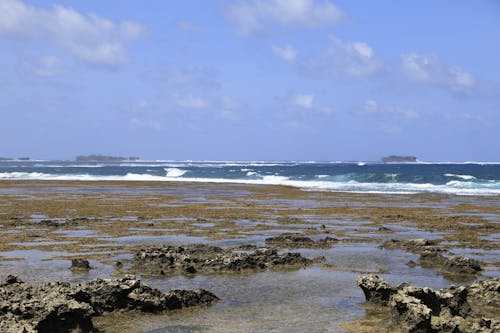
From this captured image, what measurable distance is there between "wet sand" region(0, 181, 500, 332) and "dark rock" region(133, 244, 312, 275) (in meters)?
0.52

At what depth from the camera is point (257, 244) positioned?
20469 millimetres

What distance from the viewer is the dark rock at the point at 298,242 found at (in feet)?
65.8

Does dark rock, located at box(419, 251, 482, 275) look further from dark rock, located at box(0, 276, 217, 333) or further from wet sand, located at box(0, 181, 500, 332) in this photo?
dark rock, located at box(0, 276, 217, 333)

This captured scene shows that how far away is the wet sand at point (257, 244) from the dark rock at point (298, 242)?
548mm

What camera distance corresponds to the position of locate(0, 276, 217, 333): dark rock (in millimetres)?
9141

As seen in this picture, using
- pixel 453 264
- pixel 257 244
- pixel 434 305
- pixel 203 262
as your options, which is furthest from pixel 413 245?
pixel 434 305

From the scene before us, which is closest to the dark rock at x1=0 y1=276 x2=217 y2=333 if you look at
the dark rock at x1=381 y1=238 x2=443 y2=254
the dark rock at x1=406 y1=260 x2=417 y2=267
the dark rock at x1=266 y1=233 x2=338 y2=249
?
the dark rock at x1=406 y1=260 x2=417 y2=267

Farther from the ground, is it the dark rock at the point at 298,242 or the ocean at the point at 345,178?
the ocean at the point at 345,178

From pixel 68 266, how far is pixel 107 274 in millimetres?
1658

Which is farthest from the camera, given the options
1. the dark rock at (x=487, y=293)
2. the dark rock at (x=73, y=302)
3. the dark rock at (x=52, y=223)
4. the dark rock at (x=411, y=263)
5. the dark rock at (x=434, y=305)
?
the dark rock at (x=52, y=223)

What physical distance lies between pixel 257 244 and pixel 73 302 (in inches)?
449

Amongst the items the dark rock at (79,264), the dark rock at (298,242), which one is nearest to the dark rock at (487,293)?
the dark rock at (298,242)

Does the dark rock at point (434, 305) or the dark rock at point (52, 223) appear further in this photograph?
the dark rock at point (52, 223)

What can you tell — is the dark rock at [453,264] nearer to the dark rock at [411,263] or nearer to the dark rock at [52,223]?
the dark rock at [411,263]
